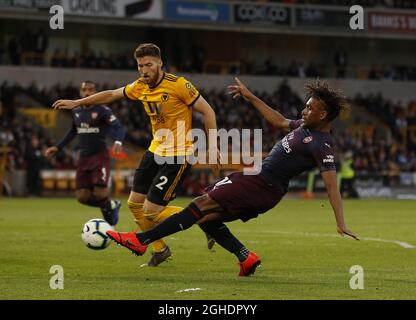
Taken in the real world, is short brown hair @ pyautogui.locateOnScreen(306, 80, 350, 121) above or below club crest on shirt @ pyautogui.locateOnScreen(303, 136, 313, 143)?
above

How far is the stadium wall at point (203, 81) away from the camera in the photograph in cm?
4047

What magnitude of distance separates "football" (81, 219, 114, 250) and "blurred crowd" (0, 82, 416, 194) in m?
22.9

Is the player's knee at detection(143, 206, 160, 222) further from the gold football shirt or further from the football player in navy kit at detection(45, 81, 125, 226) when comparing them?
the football player in navy kit at detection(45, 81, 125, 226)

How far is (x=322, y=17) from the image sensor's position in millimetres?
46531

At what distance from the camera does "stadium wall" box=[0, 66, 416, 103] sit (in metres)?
40.5

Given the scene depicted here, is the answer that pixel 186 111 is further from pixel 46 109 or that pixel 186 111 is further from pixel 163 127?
pixel 46 109

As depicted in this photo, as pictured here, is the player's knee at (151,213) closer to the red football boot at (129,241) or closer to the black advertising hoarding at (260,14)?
the red football boot at (129,241)

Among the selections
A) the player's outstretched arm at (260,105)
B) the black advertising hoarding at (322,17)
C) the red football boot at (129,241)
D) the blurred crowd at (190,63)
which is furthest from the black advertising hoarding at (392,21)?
the red football boot at (129,241)

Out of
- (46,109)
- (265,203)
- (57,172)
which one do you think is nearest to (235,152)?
(57,172)

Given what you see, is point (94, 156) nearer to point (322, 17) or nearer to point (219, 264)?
point (219, 264)

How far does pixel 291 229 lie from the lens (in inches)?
→ 731

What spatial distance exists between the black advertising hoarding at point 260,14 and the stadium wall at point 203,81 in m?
2.52

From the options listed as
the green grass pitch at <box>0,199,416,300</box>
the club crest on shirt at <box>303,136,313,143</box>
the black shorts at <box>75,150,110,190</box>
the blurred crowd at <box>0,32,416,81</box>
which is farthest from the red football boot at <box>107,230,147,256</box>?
the blurred crowd at <box>0,32,416,81</box>

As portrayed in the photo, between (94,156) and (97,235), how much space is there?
6.82 m
